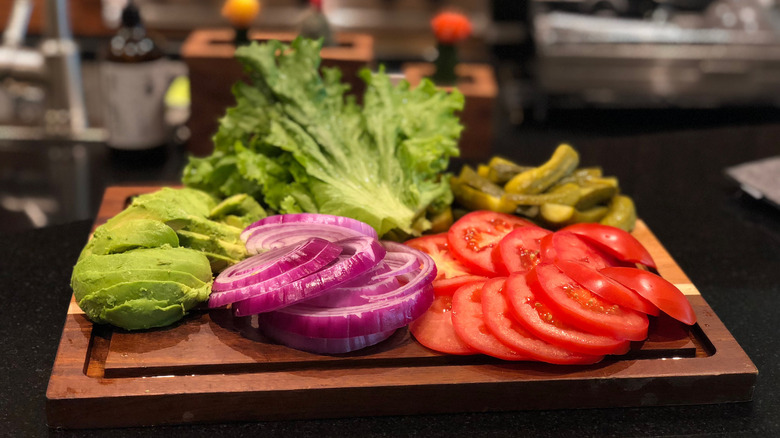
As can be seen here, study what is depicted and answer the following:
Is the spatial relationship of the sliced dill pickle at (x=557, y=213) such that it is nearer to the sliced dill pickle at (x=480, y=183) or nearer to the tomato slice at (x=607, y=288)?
the sliced dill pickle at (x=480, y=183)

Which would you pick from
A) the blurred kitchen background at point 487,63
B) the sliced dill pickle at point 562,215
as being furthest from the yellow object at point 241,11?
the sliced dill pickle at point 562,215

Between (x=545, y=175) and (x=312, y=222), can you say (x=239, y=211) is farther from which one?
(x=545, y=175)

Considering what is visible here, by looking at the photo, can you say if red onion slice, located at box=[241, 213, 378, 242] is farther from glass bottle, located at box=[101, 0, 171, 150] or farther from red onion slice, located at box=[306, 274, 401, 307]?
Result: glass bottle, located at box=[101, 0, 171, 150]

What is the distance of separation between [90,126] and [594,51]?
2.15m

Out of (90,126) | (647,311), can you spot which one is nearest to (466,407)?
(647,311)

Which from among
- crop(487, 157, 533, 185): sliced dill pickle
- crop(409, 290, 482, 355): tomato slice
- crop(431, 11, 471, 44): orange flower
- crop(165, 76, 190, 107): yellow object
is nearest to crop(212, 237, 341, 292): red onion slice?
crop(409, 290, 482, 355): tomato slice

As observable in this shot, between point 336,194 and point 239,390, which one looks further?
point 336,194

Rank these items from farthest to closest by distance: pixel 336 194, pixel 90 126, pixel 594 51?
1. pixel 594 51
2. pixel 90 126
3. pixel 336 194

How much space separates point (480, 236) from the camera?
66.7 inches

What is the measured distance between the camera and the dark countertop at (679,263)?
4.30ft

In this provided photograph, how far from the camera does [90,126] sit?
2871mm

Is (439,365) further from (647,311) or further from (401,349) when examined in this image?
(647,311)

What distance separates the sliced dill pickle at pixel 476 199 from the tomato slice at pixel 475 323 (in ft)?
1.27

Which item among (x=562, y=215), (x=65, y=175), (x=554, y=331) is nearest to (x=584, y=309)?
(x=554, y=331)
